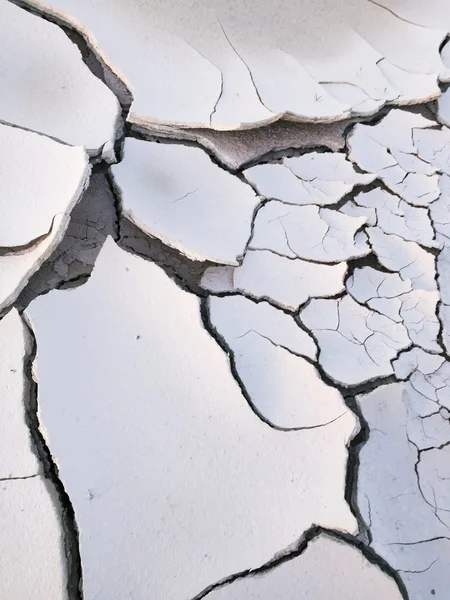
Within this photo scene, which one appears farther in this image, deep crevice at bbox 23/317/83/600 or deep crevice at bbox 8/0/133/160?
deep crevice at bbox 8/0/133/160

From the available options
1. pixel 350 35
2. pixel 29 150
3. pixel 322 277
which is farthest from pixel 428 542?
pixel 350 35

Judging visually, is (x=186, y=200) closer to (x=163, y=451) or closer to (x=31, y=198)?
(x=31, y=198)

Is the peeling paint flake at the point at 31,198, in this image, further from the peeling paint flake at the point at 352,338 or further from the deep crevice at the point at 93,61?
the peeling paint flake at the point at 352,338

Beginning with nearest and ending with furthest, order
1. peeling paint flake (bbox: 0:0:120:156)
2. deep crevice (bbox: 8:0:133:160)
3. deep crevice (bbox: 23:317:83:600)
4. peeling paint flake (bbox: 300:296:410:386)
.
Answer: deep crevice (bbox: 23:317:83:600)
peeling paint flake (bbox: 300:296:410:386)
peeling paint flake (bbox: 0:0:120:156)
deep crevice (bbox: 8:0:133:160)


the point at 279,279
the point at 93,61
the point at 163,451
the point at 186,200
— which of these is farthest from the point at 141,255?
the point at 93,61

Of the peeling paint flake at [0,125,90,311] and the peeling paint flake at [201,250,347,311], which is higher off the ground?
Answer: the peeling paint flake at [0,125,90,311]

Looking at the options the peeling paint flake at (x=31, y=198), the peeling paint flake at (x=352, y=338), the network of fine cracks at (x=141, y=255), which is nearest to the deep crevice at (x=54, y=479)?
the network of fine cracks at (x=141, y=255)

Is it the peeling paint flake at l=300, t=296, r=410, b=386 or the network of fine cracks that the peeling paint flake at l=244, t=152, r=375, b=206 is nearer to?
the network of fine cracks

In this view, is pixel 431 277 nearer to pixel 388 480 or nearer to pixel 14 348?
pixel 388 480

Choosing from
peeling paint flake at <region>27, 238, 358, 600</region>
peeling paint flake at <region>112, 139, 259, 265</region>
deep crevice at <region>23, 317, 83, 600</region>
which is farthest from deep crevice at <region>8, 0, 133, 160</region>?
deep crevice at <region>23, 317, 83, 600</region>
